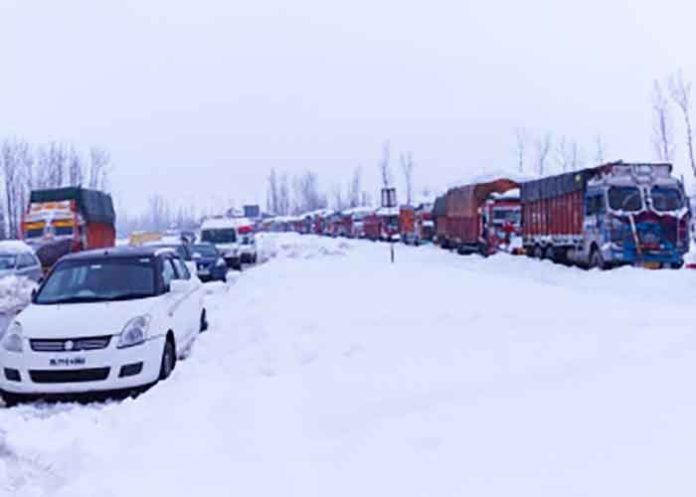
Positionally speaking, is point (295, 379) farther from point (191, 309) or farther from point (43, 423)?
point (191, 309)

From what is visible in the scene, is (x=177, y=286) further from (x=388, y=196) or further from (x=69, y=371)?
(x=388, y=196)

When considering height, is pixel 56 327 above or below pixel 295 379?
above

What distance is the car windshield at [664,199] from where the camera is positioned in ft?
70.9

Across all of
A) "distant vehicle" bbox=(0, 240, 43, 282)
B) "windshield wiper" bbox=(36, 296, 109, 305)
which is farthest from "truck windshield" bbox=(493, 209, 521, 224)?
"windshield wiper" bbox=(36, 296, 109, 305)

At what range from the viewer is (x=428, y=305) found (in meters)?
12.0

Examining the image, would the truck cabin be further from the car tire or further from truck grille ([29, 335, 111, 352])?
the car tire

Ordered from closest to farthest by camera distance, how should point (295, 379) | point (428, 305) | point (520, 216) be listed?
1. point (295, 379)
2. point (428, 305)
3. point (520, 216)

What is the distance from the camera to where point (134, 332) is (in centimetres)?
838

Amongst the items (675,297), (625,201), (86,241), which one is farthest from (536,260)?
(86,241)

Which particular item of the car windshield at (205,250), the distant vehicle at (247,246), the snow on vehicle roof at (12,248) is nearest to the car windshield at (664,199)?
the car windshield at (205,250)

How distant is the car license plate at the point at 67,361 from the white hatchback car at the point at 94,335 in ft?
0.03

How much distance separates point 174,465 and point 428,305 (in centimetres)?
717

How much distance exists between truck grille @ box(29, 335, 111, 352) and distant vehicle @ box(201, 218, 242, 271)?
86.6ft

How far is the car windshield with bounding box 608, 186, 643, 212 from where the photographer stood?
70.4 feet
